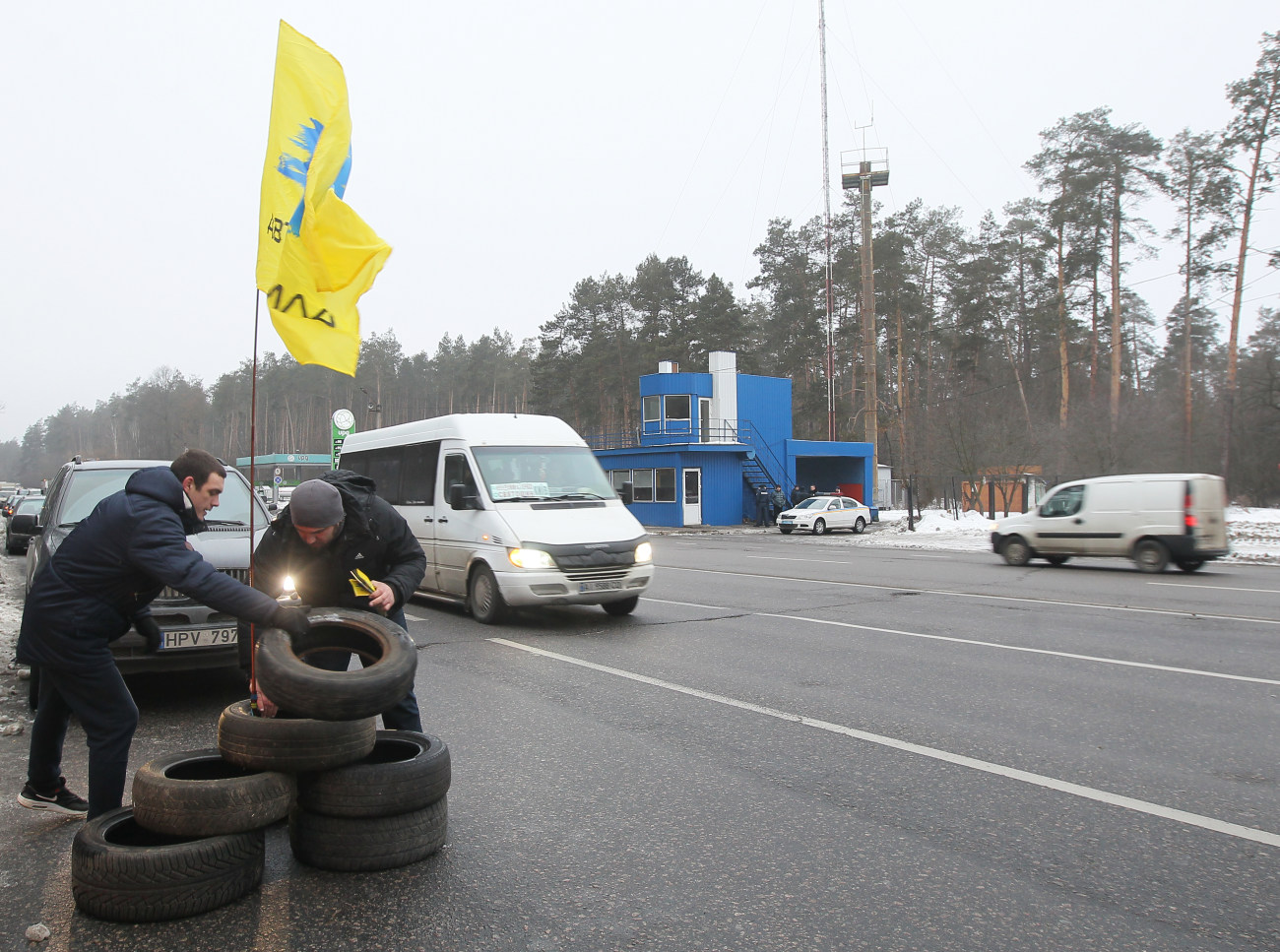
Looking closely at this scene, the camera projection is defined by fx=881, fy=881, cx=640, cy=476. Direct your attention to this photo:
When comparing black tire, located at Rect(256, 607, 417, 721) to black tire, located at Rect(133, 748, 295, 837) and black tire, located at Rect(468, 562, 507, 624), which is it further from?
black tire, located at Rect(468, 562, 507, 624)

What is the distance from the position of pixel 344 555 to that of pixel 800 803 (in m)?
2.56

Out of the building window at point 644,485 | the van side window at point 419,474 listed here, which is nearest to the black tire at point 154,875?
the van side window at point 419,474

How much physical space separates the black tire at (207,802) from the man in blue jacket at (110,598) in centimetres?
44

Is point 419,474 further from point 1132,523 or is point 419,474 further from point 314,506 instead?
point 1132,523

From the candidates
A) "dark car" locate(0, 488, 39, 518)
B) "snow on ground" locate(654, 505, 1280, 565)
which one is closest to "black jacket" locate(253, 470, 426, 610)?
"snow on ground" locate(654, 505, 1280, 565)

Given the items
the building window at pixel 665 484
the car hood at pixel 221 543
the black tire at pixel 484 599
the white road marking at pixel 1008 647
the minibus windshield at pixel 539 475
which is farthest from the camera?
the building window at pixel 665 484

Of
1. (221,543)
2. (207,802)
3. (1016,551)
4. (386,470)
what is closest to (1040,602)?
(1016,551)

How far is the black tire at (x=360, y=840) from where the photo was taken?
3584 mm

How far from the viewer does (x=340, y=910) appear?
3.30m

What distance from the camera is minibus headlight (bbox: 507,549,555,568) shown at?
31.7 ft

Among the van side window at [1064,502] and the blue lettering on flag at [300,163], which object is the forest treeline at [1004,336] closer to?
the van side window at [1064,502]

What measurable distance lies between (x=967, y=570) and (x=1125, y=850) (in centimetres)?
1462

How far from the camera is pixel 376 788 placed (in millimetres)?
3543

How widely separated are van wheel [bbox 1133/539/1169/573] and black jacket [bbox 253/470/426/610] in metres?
16.5
